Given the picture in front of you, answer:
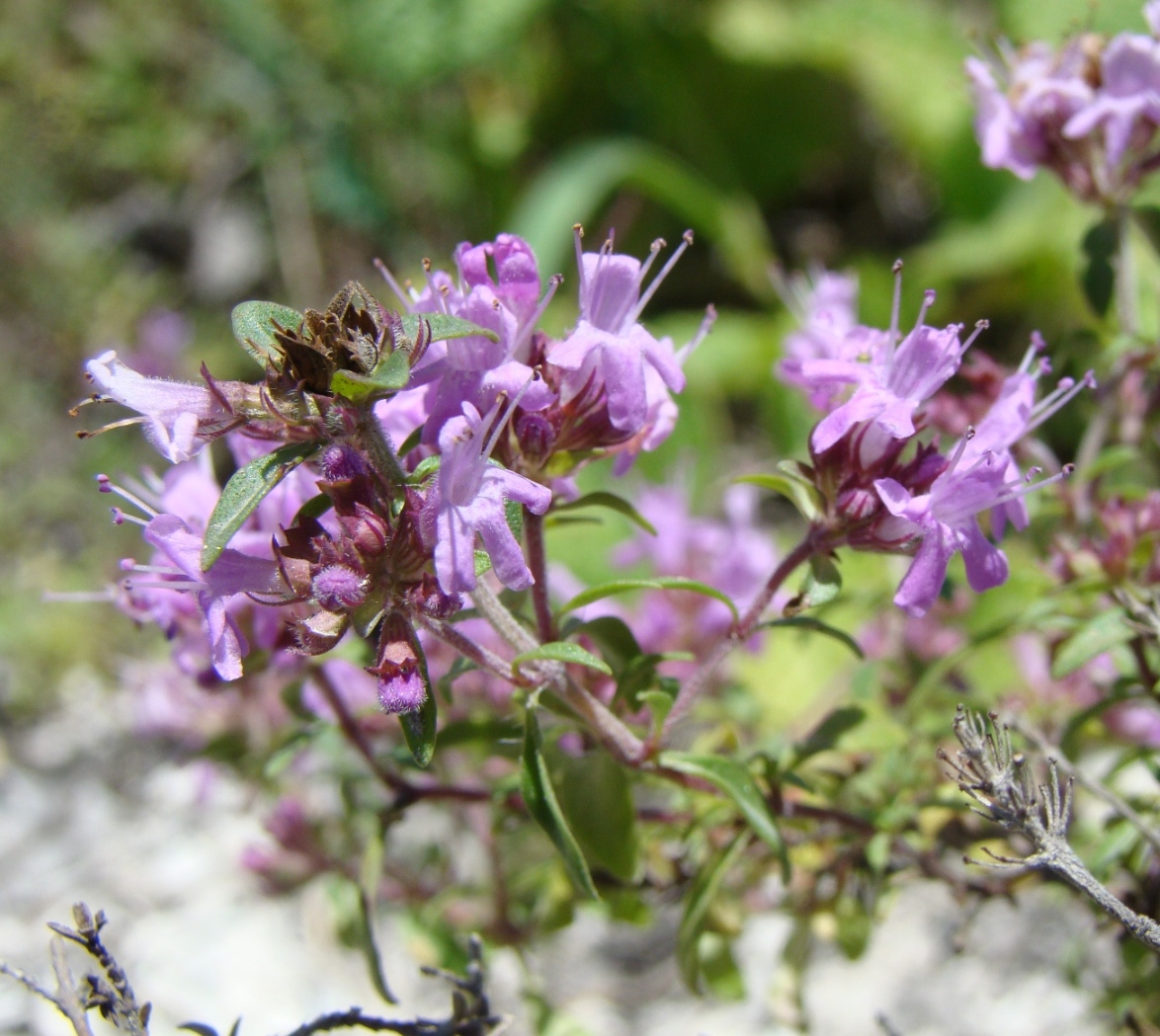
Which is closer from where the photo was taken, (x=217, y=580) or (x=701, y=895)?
(x=217, y=580)

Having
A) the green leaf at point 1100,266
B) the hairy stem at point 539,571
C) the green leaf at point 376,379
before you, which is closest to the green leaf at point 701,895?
the hairy stem at point 539,571

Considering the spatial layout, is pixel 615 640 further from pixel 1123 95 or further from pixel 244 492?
pixel 1123 95

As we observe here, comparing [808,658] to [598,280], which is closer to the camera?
[598,280]

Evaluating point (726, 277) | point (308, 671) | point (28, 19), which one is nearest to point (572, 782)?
point (308, 671)

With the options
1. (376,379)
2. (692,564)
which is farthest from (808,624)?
(692,564)

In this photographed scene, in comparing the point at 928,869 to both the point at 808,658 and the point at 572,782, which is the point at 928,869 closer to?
the point at 572,782

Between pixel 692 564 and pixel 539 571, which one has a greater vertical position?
pixel 539 571

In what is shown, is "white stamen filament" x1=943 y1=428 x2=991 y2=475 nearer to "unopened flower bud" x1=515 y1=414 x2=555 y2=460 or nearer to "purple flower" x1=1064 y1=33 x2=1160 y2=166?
"unopened flower bud" x1=515 y1=414 x2=555 y2=460

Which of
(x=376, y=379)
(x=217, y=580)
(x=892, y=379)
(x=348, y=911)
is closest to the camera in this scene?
(x=376, y=379)
